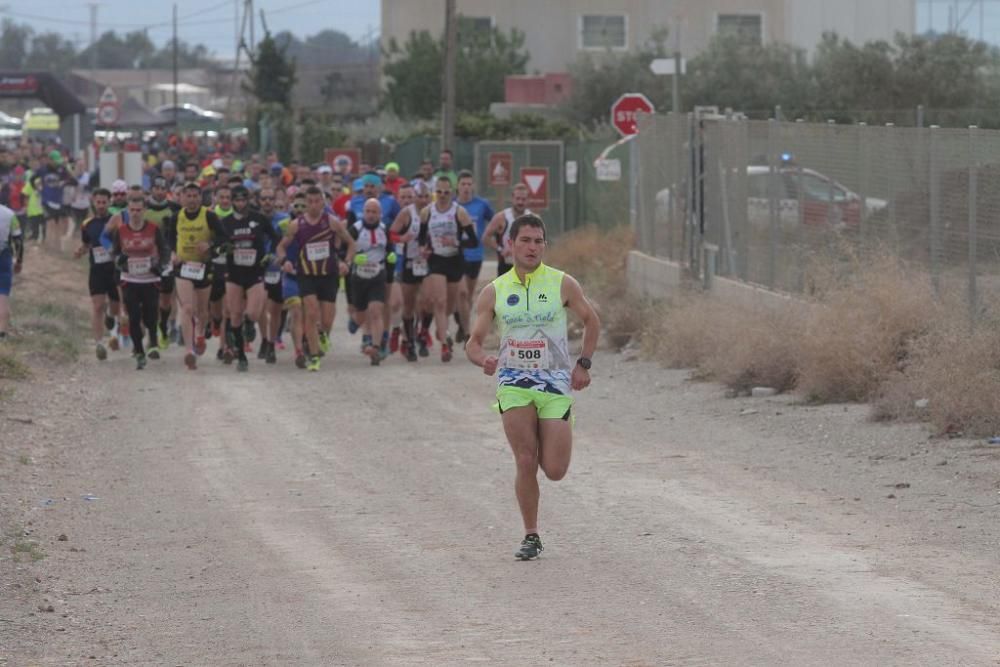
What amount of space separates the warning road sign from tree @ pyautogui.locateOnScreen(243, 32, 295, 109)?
40347 mm

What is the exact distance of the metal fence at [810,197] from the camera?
15.1 m

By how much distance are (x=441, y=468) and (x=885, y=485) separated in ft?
10.0

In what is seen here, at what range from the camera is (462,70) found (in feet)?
218

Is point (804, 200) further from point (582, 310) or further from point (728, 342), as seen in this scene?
point (582, 310)

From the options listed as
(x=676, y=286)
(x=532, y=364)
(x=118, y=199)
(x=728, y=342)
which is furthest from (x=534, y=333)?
(x=676, y=286)

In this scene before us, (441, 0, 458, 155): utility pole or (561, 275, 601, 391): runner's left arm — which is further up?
(441, 0, 458, 155): utility pole

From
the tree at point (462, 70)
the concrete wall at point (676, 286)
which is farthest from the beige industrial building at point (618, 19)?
the concrete wall at point (676, 286)

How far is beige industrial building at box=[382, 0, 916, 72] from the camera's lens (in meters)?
71.7

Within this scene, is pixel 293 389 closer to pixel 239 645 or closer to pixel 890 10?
pixel 239 645

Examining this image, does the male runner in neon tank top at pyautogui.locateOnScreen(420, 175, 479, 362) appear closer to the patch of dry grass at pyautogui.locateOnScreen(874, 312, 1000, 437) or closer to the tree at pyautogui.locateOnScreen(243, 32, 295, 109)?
the patch of dry grass at pyautogui.locateOnScreen(874, 312, 1000, 437)

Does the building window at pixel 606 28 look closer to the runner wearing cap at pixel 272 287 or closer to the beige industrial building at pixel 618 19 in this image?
the beige industrial building at pixel 618 19

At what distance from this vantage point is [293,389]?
17859 mm

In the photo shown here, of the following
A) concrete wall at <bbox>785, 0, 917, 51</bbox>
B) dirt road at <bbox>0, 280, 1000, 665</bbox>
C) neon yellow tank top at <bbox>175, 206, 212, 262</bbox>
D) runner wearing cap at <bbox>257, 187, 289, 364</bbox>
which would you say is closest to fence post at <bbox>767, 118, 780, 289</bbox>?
dirt road at <bbox>0, 280, 1000, 665</bbox>

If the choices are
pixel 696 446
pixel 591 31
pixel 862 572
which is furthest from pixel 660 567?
pixel 591 31
